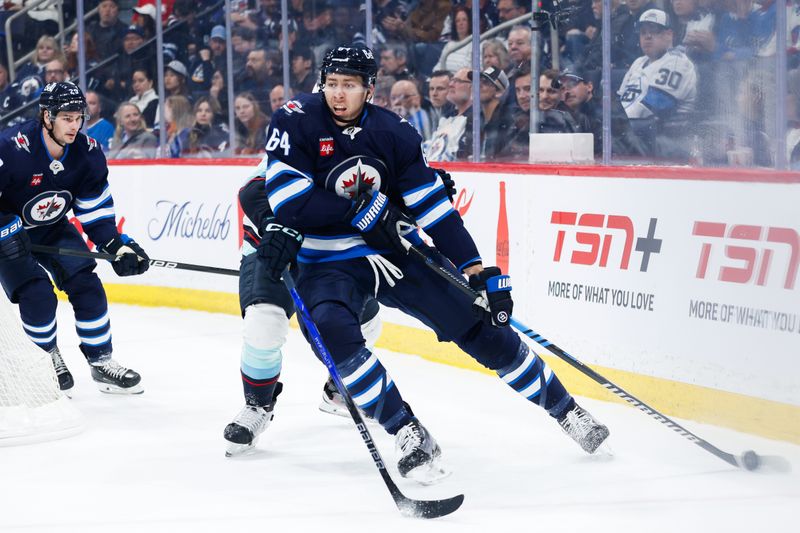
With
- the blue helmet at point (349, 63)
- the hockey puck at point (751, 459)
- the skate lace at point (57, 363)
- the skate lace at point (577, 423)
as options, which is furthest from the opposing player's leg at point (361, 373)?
the skate lace at point (57, 363)

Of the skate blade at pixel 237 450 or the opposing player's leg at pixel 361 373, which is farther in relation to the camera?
the skate blade at pixel 237 450

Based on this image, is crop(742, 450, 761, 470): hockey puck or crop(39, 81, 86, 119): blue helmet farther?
crop(39, 81, 86, 119): blue helmet

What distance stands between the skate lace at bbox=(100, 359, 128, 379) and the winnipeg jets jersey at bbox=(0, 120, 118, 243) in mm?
498

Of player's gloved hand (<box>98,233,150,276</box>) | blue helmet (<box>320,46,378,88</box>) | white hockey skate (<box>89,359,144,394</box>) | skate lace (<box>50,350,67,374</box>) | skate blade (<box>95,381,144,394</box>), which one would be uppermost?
blue helmet (<box>320,46,378,88</box>)

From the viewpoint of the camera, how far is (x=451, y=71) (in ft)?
17.4

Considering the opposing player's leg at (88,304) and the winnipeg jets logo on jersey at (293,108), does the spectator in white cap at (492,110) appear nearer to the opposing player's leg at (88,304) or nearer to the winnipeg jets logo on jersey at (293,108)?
the opposing player's leg at (88,304)

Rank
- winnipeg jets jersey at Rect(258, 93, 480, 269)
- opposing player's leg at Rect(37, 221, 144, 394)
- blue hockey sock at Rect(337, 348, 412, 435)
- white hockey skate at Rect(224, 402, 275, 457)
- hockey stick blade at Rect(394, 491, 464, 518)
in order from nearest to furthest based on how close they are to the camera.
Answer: hockey stick blade at Rect(394, 491, 464, 518) → blue hockey sock at Rect(337, 348, 412, 435) → winnipeg jets jersey at Rect(258, 93, 480, 269) → white hockey skate at Rect(224, 402, 275, 457) → opposing player's leg at Rect(37, 221, 144, 394)

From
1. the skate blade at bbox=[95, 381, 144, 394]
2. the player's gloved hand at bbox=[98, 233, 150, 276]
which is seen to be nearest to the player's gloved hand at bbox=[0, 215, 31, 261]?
the player's gloved hand at bbox=[98, 233, 150, 276]

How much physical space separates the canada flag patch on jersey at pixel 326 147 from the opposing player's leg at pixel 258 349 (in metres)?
0.52

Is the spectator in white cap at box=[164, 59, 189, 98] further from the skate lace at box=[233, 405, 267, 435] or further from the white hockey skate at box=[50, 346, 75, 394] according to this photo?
the skate lace at box=[233, 405, 267, 435]

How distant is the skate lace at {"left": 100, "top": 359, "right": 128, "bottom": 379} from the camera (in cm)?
432

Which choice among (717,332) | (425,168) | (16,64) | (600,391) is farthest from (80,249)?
(16,64)

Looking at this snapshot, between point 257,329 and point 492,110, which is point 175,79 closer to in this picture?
point 492,110

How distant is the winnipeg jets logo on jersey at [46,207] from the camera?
405 cm
